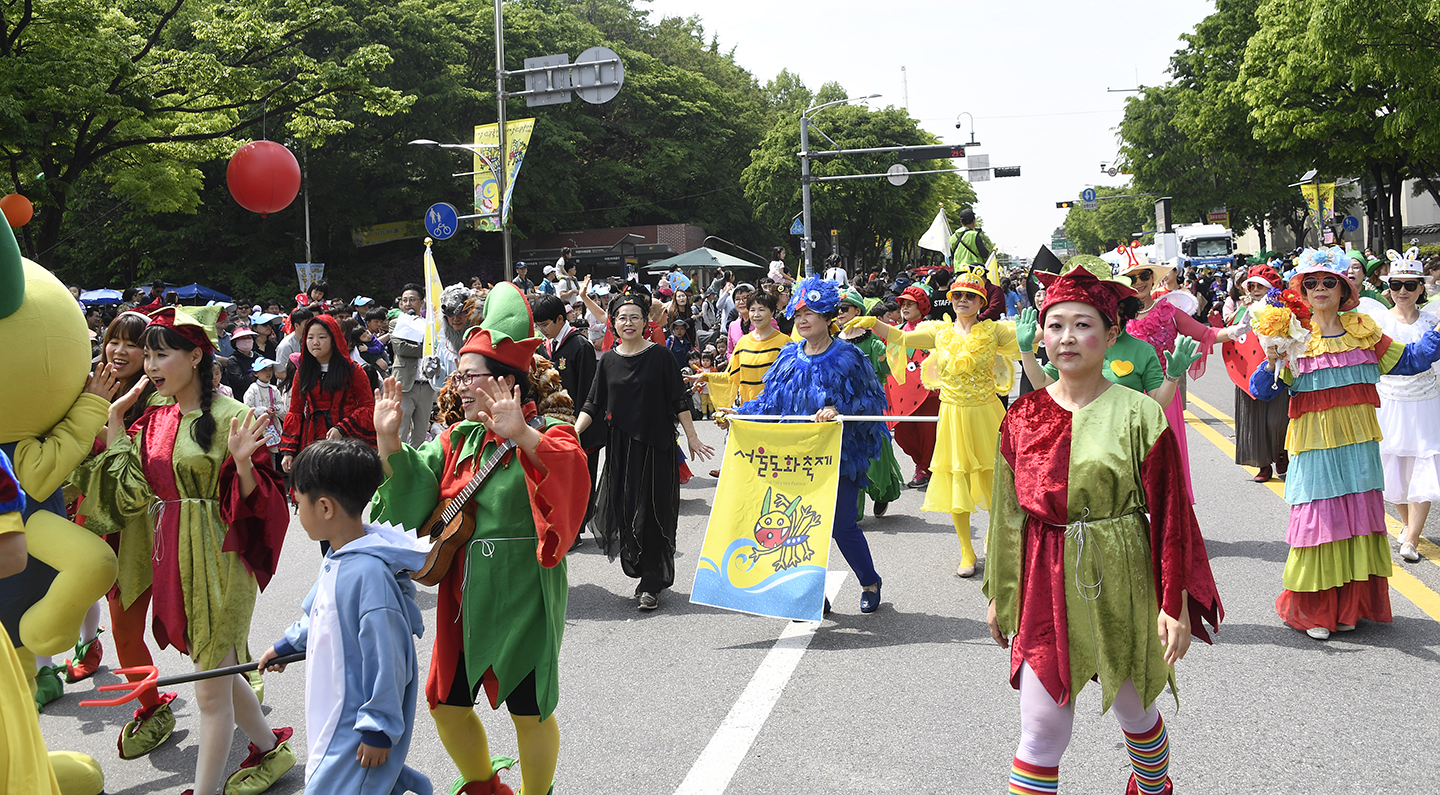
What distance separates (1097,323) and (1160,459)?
44 cm

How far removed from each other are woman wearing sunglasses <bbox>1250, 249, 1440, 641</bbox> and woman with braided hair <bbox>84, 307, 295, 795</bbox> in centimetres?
478

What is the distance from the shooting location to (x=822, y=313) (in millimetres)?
6410

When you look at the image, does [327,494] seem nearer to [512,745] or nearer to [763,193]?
[512,745]

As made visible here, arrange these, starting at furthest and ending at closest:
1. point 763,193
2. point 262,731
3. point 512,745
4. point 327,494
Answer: point 763,193 < point 512,745 < point 262,731 < point 327,494

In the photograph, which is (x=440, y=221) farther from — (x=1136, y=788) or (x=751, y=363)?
(x=1136, y=788)

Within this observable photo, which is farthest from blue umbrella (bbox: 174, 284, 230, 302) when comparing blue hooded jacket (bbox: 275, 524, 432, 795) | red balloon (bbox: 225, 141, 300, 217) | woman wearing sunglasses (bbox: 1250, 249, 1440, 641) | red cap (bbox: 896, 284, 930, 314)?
blue hooded jacket (bbox: 275, 524, 432, 795)

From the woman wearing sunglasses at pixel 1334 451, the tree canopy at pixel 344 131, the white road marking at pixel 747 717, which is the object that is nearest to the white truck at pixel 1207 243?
the tree canopy at pixel 344 131

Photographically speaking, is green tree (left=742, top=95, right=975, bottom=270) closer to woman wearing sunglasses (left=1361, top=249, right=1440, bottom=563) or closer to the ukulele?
woman wearing sunglasses (left=1361, top=249, right=1440, bottom=563)

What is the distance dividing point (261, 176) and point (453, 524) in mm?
10046

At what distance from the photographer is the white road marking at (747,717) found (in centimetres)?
409

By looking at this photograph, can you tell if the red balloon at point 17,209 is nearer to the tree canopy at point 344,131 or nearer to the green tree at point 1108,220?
the tree canopy at point 344,131

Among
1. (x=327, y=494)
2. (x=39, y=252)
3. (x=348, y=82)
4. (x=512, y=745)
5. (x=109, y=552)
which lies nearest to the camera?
(x=327, y=494)

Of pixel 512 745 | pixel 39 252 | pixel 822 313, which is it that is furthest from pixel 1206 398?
pixel 39 252

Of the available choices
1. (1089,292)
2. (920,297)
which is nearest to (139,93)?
(920,297)
